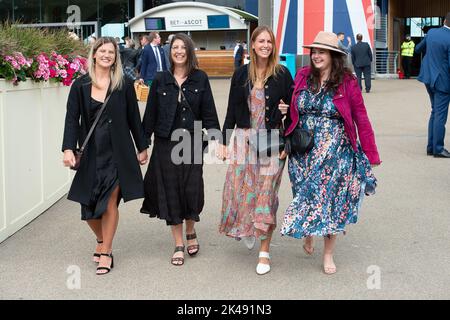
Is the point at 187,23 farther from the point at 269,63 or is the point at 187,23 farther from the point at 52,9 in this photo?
the point at 269,63

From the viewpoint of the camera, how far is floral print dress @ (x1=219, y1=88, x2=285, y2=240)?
5.03m

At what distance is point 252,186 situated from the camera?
16.8 feet

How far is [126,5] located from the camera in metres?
32.7

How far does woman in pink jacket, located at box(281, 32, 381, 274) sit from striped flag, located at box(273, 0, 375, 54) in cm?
2163

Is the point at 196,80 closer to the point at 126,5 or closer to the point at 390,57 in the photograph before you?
the point at 390,57

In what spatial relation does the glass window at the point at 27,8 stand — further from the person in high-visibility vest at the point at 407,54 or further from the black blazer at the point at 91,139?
the black blazer at the point at 91,139

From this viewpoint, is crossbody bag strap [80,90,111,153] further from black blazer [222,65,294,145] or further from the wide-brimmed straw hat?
the wide-brimmed straw hat

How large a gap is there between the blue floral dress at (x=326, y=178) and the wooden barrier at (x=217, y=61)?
946 inches

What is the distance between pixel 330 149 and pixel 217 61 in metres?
24.3

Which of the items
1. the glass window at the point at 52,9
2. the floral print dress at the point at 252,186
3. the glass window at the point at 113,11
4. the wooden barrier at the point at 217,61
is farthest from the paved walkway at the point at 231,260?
the glass window at the point at 52,9

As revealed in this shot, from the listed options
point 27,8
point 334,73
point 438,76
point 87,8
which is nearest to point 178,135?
point 334,73

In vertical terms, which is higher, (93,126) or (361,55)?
(361,55)

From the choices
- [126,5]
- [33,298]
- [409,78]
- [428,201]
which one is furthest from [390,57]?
[33,298]

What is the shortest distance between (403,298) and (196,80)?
2256 mm
